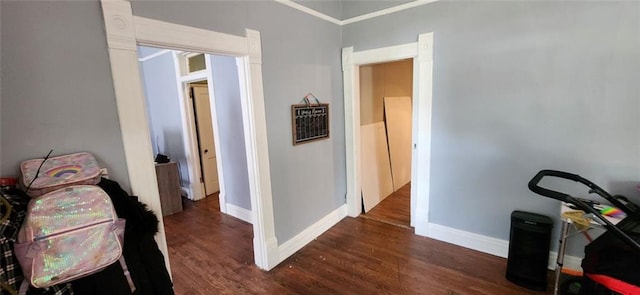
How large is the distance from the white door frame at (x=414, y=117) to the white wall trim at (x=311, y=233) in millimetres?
220

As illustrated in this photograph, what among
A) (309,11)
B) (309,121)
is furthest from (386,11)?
(309,121)

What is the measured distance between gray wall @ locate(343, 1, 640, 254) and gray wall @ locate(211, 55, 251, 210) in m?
1.76

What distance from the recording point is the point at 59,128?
1.38m

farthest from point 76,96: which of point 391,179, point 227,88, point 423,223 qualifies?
point 391,179

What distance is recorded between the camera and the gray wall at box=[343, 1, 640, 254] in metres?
2.02

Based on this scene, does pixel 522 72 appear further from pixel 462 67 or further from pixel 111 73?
pixel 111 73

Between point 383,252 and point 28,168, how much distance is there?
2710mm

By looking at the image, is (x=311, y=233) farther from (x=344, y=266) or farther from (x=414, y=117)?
(x=414, y=117)

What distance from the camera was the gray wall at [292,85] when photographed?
2.08m

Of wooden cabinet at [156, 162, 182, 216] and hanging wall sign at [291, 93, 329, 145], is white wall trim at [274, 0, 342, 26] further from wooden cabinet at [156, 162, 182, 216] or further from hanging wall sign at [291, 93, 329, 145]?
wooden cabinet at [156, 162, 182, 216]

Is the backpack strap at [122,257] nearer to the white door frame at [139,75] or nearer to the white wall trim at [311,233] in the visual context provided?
the white door frame at [139,75]

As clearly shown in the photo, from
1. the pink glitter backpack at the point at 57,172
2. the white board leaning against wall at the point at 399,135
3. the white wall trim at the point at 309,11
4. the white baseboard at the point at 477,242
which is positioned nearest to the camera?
the pink glitter backpack at the point at 57,172

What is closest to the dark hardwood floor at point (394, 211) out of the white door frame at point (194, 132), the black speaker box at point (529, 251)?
the black speaker box at point (529, 251)

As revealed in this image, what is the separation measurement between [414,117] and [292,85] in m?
1.36
